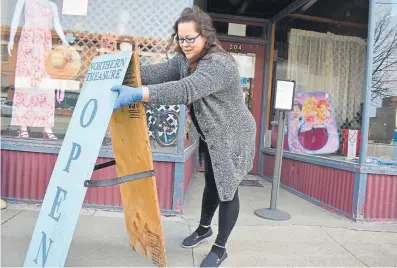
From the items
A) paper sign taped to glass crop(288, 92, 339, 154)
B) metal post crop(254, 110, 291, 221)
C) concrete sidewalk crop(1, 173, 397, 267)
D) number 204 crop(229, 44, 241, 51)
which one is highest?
number 204 crop(229, 44, 241, 51)

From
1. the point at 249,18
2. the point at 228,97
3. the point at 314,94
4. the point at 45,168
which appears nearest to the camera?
the point at 228,97

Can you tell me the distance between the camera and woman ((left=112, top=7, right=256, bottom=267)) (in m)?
2.36

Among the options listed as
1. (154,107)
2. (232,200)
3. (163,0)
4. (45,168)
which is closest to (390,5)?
(163,0)

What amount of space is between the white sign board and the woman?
5.38 ft

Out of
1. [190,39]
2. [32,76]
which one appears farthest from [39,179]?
[190,39]

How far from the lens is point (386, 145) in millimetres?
4383

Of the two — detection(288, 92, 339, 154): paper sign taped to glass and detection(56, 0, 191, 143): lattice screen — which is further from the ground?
detection(56, 0, 191, 143): lattice screen

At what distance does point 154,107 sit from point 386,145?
2.63 m

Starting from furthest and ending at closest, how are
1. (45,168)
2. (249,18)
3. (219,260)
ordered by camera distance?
1. (249,18)
2. (45,168)
3. (219,260)

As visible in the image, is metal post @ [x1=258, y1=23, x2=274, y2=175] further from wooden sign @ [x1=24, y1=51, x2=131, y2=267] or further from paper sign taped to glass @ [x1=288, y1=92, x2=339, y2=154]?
wooden sign @ [x1=24, y1=51, x2=131, y2=267]

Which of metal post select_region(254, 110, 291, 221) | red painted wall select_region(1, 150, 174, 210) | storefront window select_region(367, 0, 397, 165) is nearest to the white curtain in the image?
storefront window select_region(367, 0, 397, 165)

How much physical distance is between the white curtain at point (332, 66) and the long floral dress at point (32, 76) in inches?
144

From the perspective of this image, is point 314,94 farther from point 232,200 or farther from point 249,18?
point 232,200

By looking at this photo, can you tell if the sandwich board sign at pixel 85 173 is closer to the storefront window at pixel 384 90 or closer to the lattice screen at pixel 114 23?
the lattice screen at pixel 114 23
